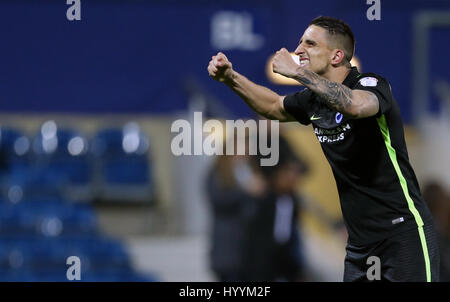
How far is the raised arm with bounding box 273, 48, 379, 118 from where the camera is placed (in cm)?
434

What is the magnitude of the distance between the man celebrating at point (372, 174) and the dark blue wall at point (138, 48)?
7.27 meters

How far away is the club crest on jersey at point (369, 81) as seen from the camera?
14.8 feet

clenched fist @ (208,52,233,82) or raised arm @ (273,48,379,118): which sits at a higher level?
clenched fist @ (208,52,233,82)

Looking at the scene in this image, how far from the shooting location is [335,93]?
14.4 ft

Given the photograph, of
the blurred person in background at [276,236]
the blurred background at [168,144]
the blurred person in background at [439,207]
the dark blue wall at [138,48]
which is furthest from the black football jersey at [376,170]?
the dark blue wall at [138,48]

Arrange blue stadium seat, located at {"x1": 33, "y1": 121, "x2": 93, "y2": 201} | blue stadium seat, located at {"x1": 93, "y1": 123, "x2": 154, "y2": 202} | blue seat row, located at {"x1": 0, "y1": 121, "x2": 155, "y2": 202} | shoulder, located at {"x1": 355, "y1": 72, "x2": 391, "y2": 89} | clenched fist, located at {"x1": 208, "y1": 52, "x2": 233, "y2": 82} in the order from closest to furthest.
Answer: shoulder, located at {"x1": 355, "y1": 72, "x2": 391, "y2": 89}
clenched fist, located at {"x1": 208, "y1": 52, "x2": 233, "y2": 82}
blue seat row, located at {"x1": 0, "y1": 121, "x2": 155, "y2": 202}
blue stadium seat, located at {"x1": 33, "y1": 121, "x2": 93, "y2": 201}
blue stadium seat, located at {"x1": 93, "y1": 123, "x2": 154, "y2": 202}

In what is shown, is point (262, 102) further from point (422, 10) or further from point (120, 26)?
point (422, 10)

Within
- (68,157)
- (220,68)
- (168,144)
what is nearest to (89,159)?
(68,157)

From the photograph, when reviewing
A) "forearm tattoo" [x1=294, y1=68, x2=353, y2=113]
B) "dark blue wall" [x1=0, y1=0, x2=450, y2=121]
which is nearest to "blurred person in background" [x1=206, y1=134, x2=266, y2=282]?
"forearm tattoo" [x1=294, y1=68, x2=353, y2=113]

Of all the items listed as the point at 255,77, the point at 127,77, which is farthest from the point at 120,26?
the point at 255,77

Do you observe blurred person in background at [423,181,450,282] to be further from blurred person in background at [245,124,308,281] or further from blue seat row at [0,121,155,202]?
blue seat row at [0,121,155,202]

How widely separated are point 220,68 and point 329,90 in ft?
2.46

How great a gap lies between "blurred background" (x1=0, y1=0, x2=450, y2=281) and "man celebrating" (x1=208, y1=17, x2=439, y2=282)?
328 cm

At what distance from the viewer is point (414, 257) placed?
15.1 feet
